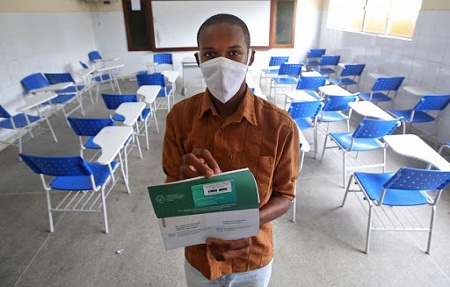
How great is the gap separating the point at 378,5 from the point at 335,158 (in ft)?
11.7

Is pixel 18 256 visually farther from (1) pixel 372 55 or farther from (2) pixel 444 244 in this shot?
(1) pixel 372 55

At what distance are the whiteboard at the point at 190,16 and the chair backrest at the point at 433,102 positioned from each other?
5.07 m

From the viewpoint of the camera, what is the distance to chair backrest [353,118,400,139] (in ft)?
8.63

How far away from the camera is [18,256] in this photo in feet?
7.35

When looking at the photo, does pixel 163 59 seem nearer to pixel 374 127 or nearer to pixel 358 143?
pixel 358 143

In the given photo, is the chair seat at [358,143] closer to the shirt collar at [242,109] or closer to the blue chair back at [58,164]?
the shirt collar at [242,109]

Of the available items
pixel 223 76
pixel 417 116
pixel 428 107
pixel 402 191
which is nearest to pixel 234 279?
pixel 223 76

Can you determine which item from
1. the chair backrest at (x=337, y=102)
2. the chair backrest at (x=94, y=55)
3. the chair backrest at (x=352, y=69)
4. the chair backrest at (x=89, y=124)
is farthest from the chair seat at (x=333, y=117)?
the chair backrest at (x=94, y=55)

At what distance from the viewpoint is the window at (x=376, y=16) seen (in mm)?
4539

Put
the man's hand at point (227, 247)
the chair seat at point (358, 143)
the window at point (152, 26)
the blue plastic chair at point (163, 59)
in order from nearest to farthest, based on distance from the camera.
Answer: the man's hand at point (227, 247) → the chair seat at point (358, 143) → the blue plastic chair at point (163, 59) → the window at point (152, 26)

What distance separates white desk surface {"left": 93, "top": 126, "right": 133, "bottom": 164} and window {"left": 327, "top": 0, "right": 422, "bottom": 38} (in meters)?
4.51

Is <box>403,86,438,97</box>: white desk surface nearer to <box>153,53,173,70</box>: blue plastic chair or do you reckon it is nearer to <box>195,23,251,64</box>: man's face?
<box>195,23,251,64</box>: man's face

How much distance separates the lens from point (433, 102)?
3.39m

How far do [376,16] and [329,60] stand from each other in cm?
119
